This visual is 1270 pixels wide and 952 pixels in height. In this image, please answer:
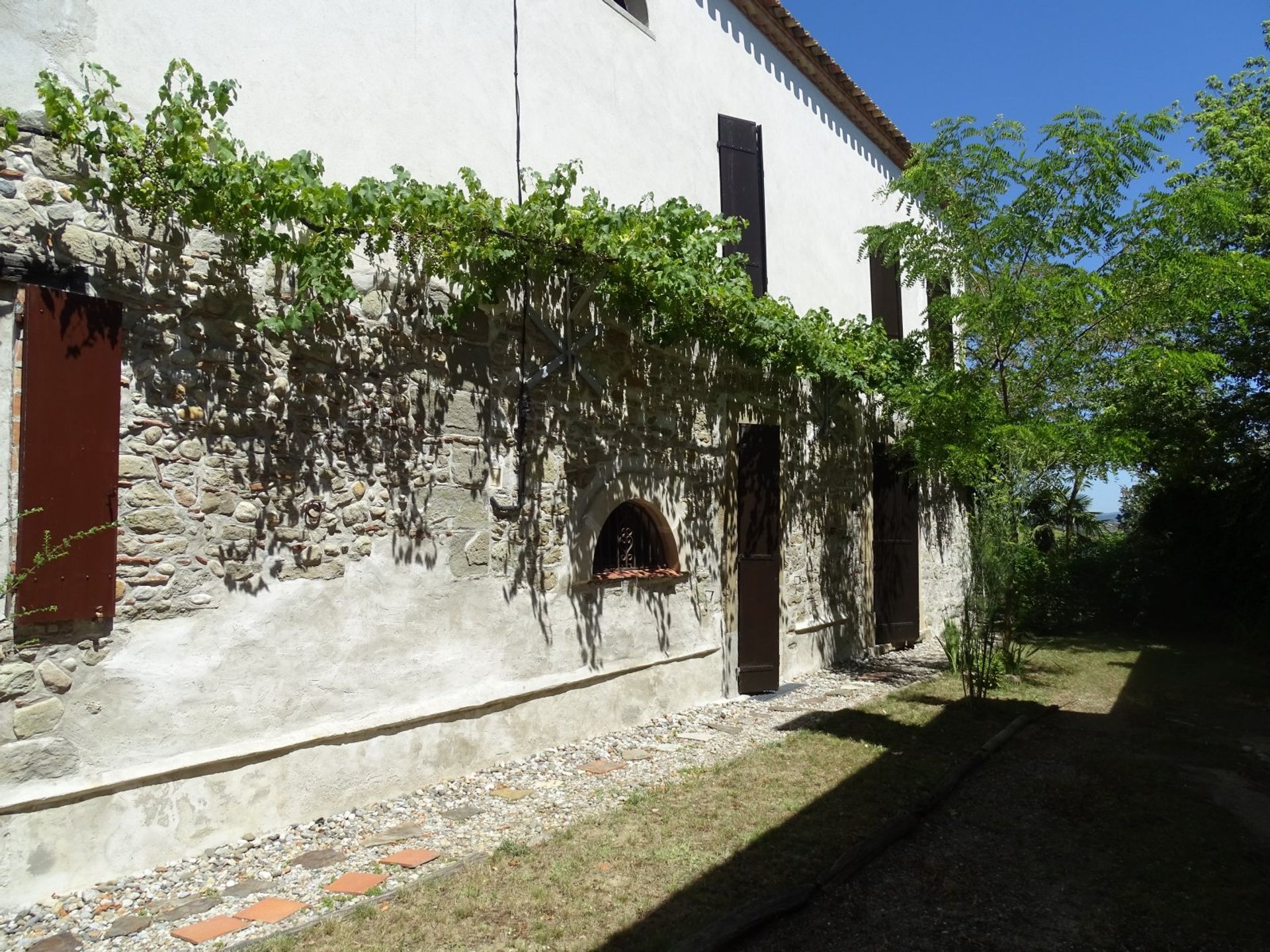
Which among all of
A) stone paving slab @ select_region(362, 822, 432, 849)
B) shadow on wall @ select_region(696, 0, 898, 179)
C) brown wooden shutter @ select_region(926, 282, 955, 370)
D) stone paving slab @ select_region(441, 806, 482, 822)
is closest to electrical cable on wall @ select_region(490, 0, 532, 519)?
stone paving slab @ select_region(441, 806, 482, 822)

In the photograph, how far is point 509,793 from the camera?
4883 mm

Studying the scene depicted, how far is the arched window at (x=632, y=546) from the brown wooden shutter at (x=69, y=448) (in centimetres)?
330

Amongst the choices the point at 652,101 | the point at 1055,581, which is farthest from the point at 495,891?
the point at 1055,581

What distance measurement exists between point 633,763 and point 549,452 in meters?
2.10

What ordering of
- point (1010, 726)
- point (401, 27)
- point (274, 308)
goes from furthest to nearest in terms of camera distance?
point (1010, 726) < point (401, 27) < point (274, 308)

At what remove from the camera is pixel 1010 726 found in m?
6.49

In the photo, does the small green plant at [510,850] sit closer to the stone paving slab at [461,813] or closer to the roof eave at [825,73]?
the stone paving slab at [461,813]

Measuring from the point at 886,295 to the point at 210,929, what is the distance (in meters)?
10.1

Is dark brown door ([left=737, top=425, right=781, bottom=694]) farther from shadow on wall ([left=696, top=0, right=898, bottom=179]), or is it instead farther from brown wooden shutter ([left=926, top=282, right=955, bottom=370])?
shadow on wall ([left=696, top=0, right=898, bottom=179])

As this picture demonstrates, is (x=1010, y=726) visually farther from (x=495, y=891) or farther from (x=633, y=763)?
(x=495, y=891)

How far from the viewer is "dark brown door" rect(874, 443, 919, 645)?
10328 millimetres

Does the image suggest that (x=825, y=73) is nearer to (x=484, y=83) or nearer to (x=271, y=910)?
(x=484, y=83)

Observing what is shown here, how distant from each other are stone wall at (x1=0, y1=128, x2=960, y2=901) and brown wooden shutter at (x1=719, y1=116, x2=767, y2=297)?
1.93 m

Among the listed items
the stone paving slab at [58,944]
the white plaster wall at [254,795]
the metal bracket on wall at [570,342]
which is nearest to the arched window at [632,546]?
the white plaster wall at [254,795]
